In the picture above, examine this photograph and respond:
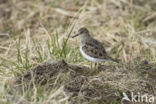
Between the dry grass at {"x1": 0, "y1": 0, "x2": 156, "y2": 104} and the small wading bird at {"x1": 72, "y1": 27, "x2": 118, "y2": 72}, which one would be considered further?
the small wading bird at {"x1": 72, "y1": 27, "x2": 118, "y2": 72}

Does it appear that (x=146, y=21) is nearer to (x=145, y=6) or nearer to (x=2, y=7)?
(x=145, y=6)

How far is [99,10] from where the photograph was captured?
11.7 meters

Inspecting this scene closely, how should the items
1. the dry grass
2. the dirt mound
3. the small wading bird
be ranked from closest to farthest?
the dirt mound → the dry grass → the small wading bird

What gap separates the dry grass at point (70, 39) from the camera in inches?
249

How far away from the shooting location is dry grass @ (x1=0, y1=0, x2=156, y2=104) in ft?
20.8

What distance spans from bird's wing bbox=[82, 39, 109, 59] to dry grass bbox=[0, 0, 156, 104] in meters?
0.34

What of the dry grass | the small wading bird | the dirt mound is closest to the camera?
the dirt mound

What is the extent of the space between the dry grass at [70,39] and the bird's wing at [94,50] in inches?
13.2

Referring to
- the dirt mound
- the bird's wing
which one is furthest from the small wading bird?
the dirt mound

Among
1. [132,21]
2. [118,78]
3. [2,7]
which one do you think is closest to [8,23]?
[2,7]

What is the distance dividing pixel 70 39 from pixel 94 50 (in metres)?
2.73

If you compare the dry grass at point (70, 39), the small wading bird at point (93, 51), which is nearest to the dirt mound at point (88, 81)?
the dry grass at point (70, 39)

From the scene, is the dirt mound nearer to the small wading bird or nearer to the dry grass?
the dry grass

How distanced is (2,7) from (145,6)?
4.86m
